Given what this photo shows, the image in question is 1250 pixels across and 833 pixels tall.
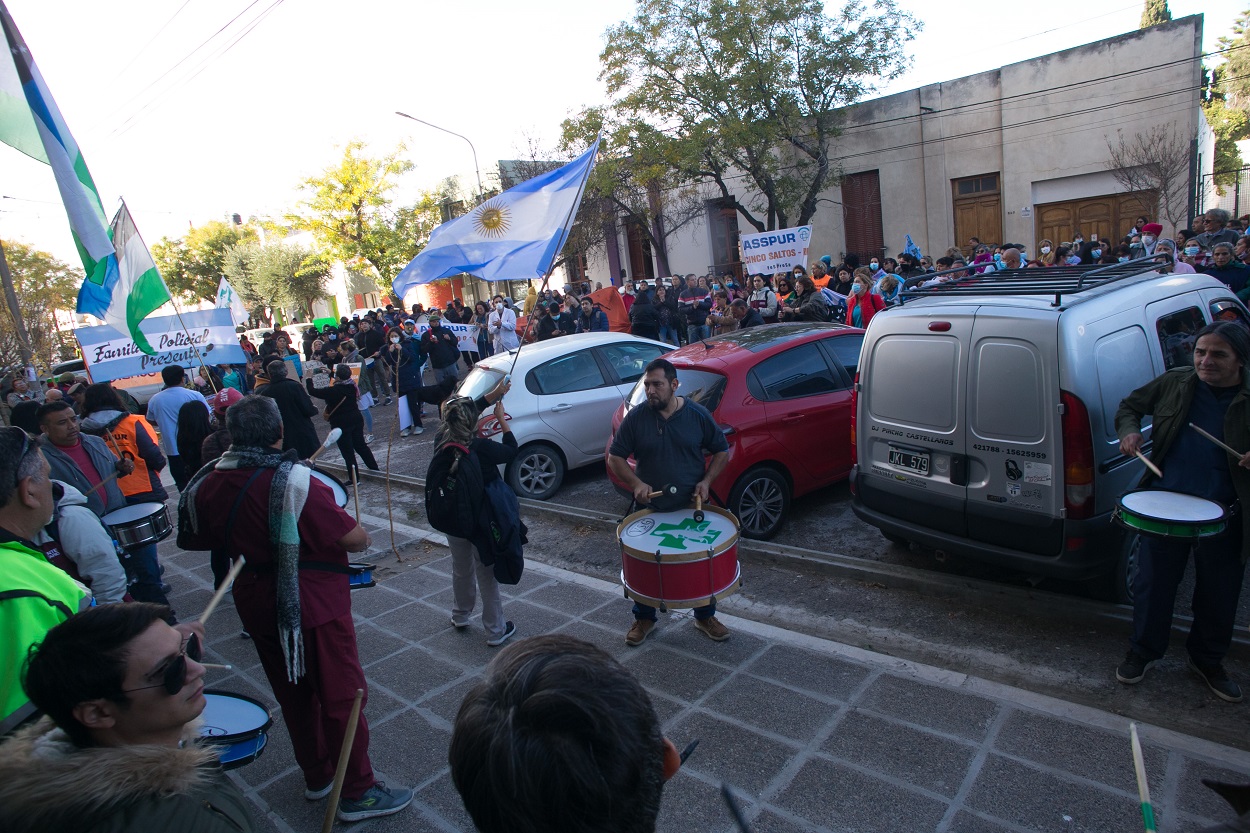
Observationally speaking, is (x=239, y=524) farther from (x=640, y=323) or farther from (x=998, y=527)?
(x=640, y=323)

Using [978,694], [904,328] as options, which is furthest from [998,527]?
→ [904,328]

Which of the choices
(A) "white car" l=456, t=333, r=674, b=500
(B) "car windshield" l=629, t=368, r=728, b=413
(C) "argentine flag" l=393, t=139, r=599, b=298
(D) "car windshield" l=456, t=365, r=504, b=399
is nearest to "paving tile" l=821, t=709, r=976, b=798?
(B) "car windshield" l=629, t=368, r=728, b=413

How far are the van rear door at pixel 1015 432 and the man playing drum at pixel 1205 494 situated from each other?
18.5 inches

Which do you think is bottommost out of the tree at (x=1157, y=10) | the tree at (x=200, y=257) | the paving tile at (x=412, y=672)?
the paving tile at (x=412, y=672)

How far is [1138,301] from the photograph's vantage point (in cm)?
443

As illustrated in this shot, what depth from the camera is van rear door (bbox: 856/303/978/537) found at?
455cm

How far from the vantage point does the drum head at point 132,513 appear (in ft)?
16.4

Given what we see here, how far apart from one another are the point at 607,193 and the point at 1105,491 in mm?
21998

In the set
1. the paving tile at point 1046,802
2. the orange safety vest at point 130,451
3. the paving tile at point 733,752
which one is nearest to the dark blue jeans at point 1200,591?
the paving tile at point 1046,802

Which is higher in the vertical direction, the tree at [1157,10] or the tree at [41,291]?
the tree at [1157,10]

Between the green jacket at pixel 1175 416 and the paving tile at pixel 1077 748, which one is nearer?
the paving tile at pixel 1077 748

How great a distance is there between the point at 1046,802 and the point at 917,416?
7.80 feet

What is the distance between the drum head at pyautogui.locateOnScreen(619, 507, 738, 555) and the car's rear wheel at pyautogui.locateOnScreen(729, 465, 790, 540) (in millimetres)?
1680

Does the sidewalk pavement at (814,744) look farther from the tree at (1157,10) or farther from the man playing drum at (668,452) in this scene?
the tree at (1157,10)
